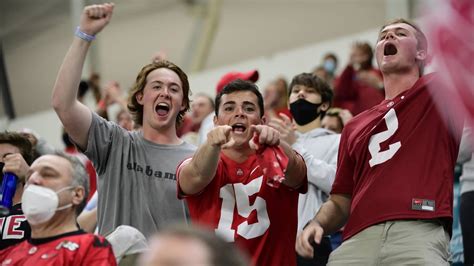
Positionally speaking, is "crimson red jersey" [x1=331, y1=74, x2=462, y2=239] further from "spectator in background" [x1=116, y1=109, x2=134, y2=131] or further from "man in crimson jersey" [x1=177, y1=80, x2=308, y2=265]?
"spectator in background" [x1=116, y1=109, x2=134, y2=131]

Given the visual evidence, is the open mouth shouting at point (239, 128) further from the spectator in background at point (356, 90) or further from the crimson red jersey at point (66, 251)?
the spectator in background at point (356, 90)

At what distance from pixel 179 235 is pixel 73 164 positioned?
1.83 meters

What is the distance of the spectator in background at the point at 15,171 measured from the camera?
188 inches

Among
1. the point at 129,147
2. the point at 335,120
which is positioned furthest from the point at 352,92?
the point at 129,147

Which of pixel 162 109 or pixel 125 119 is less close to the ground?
pixel 162 109

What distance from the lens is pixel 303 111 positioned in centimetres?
593

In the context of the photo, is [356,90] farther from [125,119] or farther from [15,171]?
[15,171]

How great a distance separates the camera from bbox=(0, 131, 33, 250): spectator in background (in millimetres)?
4781

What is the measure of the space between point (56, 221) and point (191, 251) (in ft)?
5.72

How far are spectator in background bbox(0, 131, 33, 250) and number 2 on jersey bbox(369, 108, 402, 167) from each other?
1.67m

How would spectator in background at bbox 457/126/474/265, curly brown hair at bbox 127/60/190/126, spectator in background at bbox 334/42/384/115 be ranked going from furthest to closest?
1. spectator in background at bbox 334/42/384/115
2. spectator in background at bbox 457/126/474/265
3. curly brown hair at bbox 127/60/190/126

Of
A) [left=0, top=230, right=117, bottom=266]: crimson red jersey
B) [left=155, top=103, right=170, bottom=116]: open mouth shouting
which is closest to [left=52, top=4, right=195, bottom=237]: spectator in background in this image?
[left=155, top=103, right=170, bottom=116]: open mouth shouting

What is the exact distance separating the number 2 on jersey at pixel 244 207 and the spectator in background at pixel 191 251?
1916 millimetres

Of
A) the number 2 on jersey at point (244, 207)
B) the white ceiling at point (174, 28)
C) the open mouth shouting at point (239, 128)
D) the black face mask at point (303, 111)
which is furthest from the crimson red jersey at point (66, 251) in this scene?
the white ceiling at point (174, 28)
